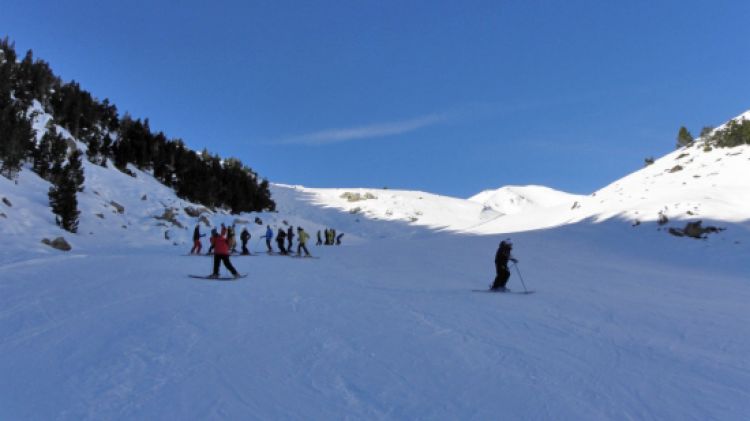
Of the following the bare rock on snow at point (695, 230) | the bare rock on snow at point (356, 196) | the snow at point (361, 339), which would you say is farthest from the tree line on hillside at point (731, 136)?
the bare rock on snow at point (356, 196)

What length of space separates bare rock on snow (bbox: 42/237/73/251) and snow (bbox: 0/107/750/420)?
532mm

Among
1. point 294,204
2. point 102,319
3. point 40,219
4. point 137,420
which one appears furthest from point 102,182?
point 294,204

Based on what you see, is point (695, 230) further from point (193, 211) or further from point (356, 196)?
point (356, 196)

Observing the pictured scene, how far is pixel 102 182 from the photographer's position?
1127 inches

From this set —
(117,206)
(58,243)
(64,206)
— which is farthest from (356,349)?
(117,206)

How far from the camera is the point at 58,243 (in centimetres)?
1739

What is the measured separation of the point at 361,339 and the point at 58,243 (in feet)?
53.8

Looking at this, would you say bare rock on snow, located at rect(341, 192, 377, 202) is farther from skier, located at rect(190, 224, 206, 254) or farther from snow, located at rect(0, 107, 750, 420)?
snow, located at rect(0, 107, 750, 420)

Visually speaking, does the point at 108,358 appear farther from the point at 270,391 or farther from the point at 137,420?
the point at 270,391

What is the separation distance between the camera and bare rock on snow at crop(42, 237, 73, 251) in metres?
17.1

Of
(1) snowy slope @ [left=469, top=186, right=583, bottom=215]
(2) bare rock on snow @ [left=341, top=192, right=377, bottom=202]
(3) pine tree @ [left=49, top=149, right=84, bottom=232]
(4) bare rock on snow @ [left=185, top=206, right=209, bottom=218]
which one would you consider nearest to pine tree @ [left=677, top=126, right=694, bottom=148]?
(2) bare rock on snow @ [left=341, top=192, right=377, bottom=202]

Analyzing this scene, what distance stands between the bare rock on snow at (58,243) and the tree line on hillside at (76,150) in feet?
8.66

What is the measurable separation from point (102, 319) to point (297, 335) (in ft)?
11.7

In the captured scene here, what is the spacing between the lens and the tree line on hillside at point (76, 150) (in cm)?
2072
